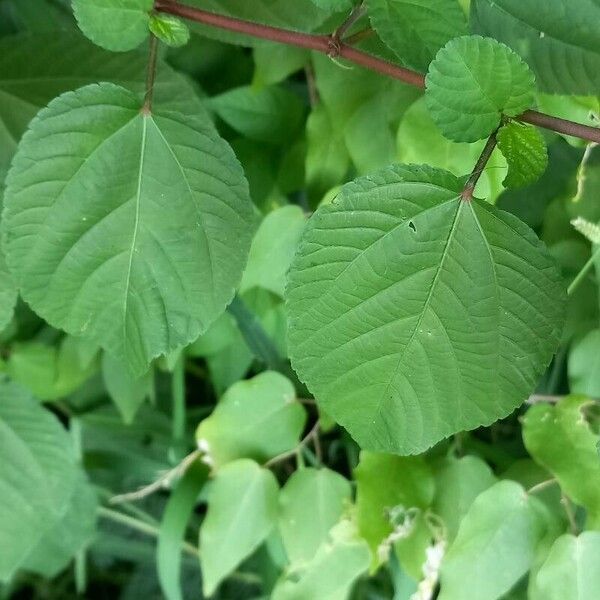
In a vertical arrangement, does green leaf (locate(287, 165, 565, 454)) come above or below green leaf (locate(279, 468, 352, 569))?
above

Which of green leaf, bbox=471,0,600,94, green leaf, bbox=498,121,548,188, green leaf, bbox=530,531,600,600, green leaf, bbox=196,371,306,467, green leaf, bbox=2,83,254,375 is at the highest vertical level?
green leaf, bbox=471,0,600,94

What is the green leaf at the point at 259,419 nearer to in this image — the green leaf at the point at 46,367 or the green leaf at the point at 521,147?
the green leaf at the point at 46,367

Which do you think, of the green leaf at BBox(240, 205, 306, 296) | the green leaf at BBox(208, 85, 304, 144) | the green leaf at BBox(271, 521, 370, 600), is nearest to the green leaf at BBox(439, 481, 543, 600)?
the green leaf at BBox(271, 521, 370, 600)

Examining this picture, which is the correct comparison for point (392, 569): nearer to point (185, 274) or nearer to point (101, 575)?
point (185, 274)

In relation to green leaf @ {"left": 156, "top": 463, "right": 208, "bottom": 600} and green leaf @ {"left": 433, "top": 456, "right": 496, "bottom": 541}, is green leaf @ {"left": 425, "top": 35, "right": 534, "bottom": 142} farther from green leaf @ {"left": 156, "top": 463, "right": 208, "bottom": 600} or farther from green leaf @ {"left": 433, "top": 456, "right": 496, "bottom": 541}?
green leaf @ {"left": 156, "top": 463, "right": 208, "bottom": 600}

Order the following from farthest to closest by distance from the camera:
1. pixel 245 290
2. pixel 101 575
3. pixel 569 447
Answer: pixel 101 575
pixel 245 290
pixel 569 447

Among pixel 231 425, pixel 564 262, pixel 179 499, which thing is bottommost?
pixel 179 499

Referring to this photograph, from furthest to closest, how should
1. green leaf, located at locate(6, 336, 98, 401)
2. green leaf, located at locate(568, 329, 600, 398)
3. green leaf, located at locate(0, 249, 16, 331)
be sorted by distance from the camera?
green leaf, located at locate(6, 336, 98, 401)
green leaf, located at locate(568, 329, 600, 398)
green leaf, located at locate(0, 249, 16, 331)

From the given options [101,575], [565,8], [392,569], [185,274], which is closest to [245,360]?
[392,569]
